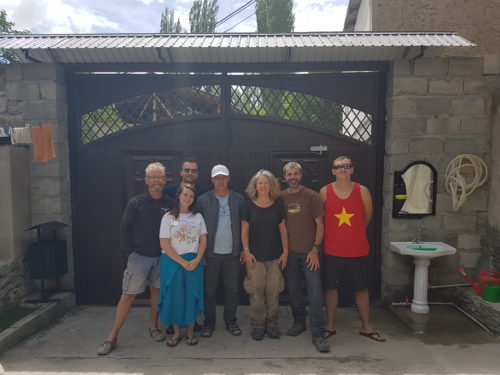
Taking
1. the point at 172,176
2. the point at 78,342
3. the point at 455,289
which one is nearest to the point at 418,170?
the point at 455,289

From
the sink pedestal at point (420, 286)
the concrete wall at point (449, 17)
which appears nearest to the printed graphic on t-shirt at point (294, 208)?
the sink pedestal at point (420, 286)

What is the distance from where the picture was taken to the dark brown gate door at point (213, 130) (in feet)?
15.3

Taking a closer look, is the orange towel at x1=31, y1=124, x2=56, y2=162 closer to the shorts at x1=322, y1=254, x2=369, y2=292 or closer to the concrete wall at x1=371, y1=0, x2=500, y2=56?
the shorts at x1=322, y1=254, x2=369, y2=292

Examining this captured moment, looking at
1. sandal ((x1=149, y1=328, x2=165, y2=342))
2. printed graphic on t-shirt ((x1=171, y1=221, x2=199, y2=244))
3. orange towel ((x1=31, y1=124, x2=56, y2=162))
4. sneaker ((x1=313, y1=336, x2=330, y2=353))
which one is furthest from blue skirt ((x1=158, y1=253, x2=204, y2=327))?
orange towel ((x1=31, y1=124, x2=56, y2=162))

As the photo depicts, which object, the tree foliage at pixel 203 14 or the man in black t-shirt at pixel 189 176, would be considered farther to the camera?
the tree foliage at pixel 203 14

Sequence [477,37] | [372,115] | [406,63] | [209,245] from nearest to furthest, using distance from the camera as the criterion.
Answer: [209,245], [406,63], [372,115], [477,37]

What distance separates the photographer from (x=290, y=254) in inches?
144

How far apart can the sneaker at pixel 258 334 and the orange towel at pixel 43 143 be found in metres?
3.36

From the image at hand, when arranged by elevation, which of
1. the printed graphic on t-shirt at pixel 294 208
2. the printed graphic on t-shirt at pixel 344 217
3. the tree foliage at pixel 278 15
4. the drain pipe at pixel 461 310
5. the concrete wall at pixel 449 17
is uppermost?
the tree foliage at pixel 278 15

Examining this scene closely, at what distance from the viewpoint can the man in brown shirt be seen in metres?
3.55

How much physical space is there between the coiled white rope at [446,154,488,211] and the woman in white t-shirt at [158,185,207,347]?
10.6 ft

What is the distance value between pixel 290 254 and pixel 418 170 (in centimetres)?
214

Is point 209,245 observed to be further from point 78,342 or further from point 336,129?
point 336,129

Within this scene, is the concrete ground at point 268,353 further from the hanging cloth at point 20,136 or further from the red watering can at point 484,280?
the hanging cloth at point 20,136
